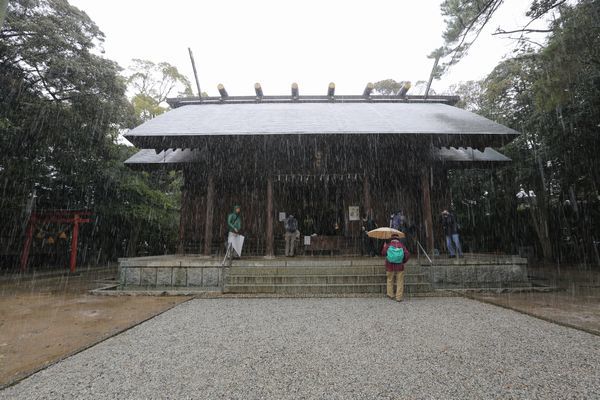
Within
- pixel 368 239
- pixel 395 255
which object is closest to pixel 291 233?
pixel 368 239

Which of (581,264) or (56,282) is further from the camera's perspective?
(581,264)

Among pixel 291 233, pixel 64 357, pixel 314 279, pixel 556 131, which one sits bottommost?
pixel 64 357

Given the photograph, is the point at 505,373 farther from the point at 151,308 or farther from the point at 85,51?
the point at 85,51

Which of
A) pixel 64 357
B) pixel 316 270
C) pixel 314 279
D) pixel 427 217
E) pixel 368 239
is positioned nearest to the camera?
pixel 64 357

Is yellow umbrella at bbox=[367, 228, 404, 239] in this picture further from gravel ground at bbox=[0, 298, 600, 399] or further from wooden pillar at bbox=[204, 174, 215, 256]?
wooden pillar at bbox=[204, 174, 215, 256]

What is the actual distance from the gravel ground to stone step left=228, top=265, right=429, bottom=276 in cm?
240

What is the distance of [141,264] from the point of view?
24.7 feet

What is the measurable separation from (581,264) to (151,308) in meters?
17.2

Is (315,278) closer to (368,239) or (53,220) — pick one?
(368,239)

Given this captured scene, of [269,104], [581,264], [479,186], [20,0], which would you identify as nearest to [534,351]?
[269,104]

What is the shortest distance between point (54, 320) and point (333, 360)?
16.1 ft

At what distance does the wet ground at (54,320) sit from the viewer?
347 cm

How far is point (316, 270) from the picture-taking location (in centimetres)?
761

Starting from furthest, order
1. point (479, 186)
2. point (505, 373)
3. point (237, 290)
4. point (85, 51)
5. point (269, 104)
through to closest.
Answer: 1. point (479, 186)
2. point (269, 104)
3. point (85, 51)
4. point (237, 290)
5. point (505, 373)
